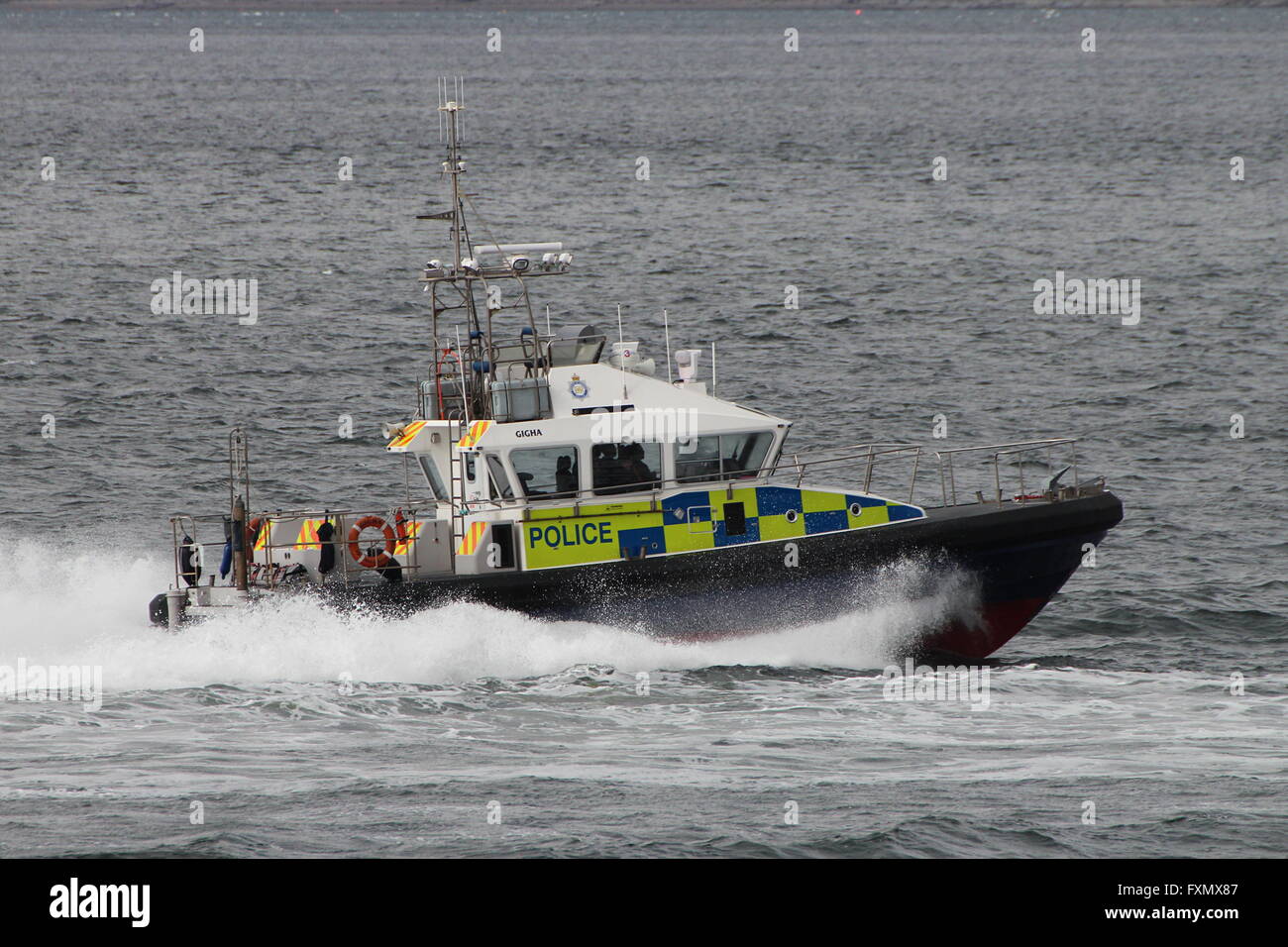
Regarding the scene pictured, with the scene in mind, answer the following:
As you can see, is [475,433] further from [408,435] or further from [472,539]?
[472,539]

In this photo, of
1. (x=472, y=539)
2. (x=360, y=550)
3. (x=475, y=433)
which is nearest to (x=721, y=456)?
(x=475, y=433)

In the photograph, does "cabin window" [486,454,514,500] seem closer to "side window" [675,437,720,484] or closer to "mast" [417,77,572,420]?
"mast" [417,77,572,420]

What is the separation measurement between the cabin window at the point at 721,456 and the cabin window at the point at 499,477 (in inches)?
67.6

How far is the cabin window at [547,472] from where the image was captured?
1811 centimetres

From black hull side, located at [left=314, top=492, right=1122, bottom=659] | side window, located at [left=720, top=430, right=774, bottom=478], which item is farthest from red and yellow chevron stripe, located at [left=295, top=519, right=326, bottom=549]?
side window, located at [left=720, top=430, right=774, bottom=478]

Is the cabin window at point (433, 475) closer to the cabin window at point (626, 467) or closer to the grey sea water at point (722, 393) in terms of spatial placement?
the grey sea water at point (722, 393)

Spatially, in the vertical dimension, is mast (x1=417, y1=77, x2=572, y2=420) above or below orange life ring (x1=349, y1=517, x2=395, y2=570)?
above

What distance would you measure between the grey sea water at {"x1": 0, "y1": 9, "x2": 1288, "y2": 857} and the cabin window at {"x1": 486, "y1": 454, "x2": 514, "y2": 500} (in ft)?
4.25

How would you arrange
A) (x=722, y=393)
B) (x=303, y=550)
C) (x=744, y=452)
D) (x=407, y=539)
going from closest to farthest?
(x=744, y=452) < (x=407, y=539) < (x=303, y=550) < (x=722, y=393)

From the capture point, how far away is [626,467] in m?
18.2

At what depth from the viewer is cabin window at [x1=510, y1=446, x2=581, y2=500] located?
59.4 feet

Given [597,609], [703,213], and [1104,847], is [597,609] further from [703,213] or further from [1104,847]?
[703,213]

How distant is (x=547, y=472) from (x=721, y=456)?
180 cm
